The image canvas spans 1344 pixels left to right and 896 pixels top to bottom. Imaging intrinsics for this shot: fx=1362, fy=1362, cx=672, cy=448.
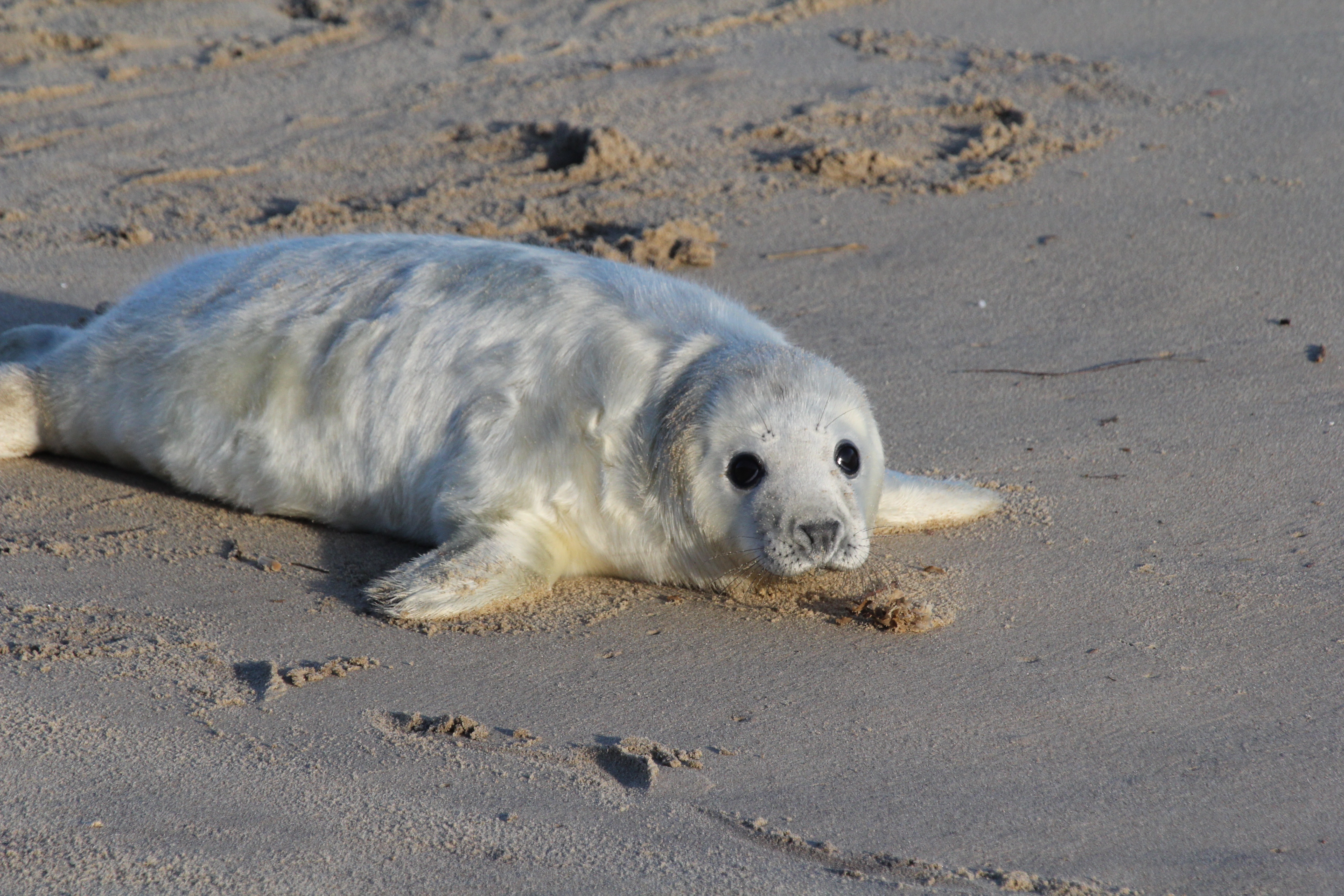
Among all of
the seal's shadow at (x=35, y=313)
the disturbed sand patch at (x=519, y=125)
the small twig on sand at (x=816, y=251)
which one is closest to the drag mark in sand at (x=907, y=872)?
the disturbed sand patch at (x=519, y=125)

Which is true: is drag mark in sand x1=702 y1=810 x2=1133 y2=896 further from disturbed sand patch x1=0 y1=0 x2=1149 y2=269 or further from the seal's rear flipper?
disturbed sand patch x1=0 y1=0 x2=1149 y2=269

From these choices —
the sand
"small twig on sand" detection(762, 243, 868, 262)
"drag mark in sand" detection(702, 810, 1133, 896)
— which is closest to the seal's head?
the sand

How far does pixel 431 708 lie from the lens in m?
2.91

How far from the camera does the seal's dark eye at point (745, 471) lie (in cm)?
346

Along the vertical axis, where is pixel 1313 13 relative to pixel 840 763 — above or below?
above

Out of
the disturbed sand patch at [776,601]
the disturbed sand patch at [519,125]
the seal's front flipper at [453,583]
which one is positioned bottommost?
the disturbed sand patch at [776,601]

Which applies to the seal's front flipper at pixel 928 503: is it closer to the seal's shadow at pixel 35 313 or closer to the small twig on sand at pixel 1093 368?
the small twig on sand at pixel 1093 368

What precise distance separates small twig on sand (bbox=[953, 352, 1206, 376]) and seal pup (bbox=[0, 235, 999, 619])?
1011 mm

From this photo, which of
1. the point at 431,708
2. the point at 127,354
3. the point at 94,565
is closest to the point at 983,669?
the point at 431,708

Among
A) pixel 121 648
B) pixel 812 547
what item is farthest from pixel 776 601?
pixel 121 648

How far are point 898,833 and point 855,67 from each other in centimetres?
579

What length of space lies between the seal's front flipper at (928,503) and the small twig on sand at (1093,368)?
3.30ft

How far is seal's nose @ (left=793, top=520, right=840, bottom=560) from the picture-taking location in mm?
3314

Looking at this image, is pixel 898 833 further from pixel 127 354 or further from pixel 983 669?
pixel 127 354
